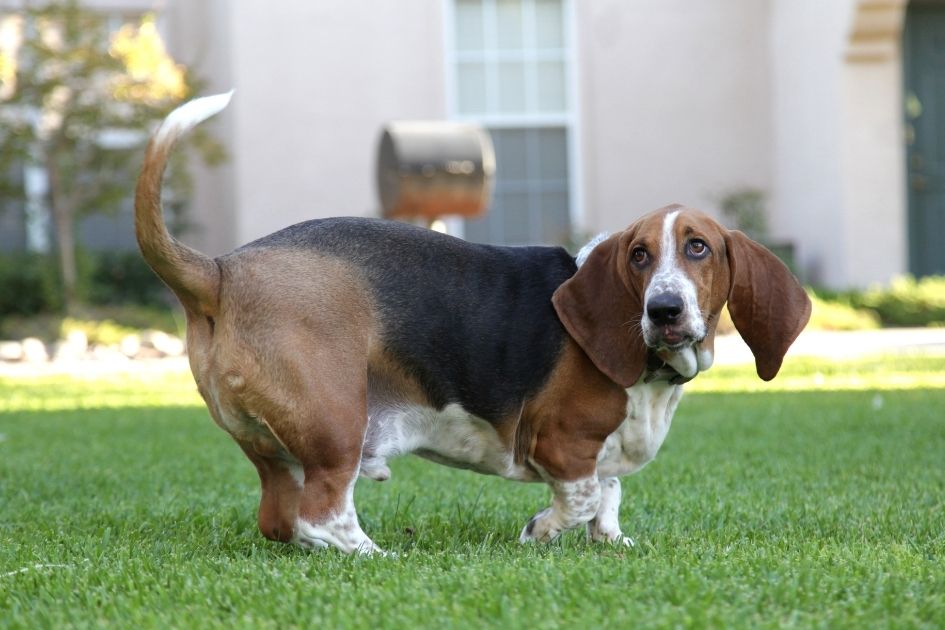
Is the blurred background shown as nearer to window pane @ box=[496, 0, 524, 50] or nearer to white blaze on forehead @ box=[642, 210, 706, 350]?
window pane @ box=[496, 0, 524, 50]

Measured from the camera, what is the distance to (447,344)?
374 centimetres

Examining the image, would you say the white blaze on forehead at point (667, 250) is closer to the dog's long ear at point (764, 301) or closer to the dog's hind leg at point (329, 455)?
the dog's long ear at point (764, 301)

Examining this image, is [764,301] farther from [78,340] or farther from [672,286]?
[78,340]

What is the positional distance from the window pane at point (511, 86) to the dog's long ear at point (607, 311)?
44.7ft

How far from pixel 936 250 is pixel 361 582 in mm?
14352

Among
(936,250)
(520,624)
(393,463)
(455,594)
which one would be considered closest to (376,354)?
(455,594)

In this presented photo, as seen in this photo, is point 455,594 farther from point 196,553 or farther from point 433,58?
point 433,58

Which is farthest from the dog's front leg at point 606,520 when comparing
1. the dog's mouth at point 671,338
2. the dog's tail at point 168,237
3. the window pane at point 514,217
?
the window pane at point 514,217

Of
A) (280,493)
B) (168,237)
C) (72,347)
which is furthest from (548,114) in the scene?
(168,237)

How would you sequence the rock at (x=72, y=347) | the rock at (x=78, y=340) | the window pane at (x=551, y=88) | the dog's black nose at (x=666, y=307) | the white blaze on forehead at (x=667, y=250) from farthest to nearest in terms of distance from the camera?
the window pane at (x=551, y=88), the rock at (x=78, y=340), the rock at (x=72, y=347), the white blaze on forehead at (x=667, y=250), the dog's black nose at (x=666, y=307)

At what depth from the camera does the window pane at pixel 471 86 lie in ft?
56.4

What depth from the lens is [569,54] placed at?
17250mm

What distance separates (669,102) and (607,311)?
1412cm

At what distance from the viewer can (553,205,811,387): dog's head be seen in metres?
3.55
